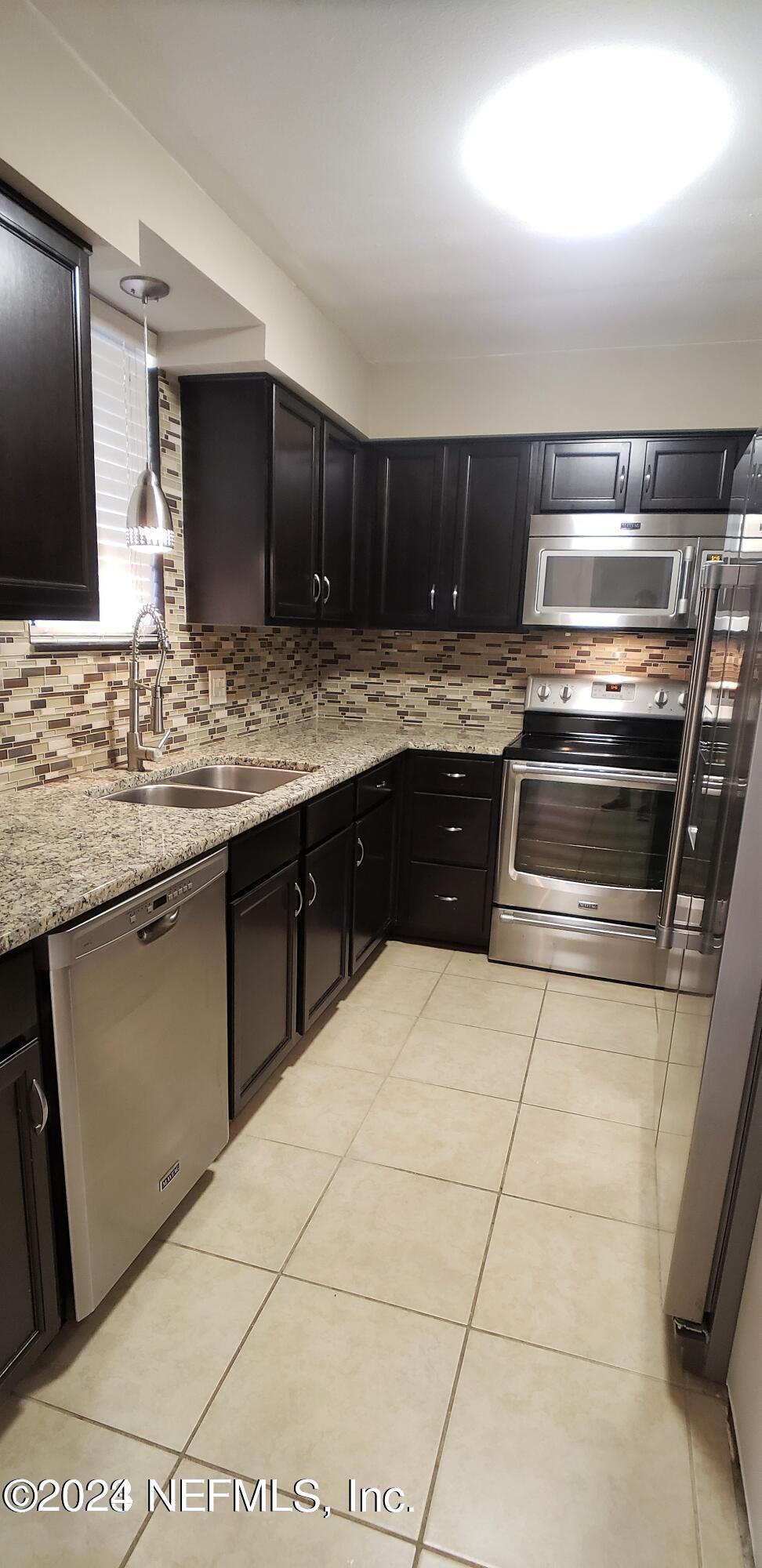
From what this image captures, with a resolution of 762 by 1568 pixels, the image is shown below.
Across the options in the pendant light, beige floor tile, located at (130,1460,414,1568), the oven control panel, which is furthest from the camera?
the oven control panel

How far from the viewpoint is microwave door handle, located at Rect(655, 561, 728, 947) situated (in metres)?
1.75

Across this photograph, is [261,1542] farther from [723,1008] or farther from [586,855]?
[586,855]

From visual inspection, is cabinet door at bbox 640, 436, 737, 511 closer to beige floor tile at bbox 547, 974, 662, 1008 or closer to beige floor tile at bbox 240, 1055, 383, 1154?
beige floor tile at bbox 547, 974, 662, 1008

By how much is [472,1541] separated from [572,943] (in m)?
2.11

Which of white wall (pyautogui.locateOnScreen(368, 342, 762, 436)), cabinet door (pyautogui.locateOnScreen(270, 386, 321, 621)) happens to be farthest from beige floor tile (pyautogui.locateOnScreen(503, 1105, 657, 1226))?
white wall (pyautogui.locateOnScreen(368, 342, 762, 436))

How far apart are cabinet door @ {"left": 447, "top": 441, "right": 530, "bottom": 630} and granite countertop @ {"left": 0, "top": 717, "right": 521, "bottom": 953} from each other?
0.86 meters

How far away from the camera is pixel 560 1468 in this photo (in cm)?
126

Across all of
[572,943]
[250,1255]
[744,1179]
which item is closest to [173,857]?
[250,1255]

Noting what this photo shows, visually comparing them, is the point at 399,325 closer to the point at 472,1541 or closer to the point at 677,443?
the point at 677,443

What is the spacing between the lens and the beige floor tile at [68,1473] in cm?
112

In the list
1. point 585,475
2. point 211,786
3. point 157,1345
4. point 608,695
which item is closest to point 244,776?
point 211,786

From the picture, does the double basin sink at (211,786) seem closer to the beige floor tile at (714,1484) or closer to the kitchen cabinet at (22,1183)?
the kitchen cabinet at (22,1183)

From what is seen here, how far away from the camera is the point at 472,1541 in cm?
115

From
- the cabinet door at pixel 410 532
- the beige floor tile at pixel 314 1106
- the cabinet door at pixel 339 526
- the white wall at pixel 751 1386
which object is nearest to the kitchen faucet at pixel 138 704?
the cabinet door at pixel 339 526
